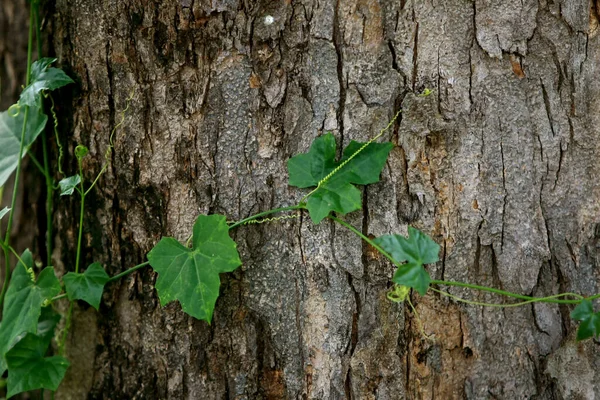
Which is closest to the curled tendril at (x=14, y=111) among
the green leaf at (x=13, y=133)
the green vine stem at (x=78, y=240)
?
the green leaf at (x=13, y=133)

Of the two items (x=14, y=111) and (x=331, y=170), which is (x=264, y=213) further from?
(x=14, y=111)

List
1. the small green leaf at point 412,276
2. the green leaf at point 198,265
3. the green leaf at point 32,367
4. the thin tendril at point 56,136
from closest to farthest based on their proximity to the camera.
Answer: the small green leaf at point 412,276
the green leaf at point 198,265
the green leaf at point 32,367
the thin tendril at point 56,136

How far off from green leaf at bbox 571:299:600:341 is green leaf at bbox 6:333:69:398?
123cm

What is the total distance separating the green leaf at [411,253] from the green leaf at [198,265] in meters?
0.33

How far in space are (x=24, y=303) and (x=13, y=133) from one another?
48 cm

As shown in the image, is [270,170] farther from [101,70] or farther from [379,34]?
[101,70]

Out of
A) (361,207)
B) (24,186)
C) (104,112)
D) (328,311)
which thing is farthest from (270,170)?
(24,186)

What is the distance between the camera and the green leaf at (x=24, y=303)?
4.66ft

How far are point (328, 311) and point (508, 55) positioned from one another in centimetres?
71

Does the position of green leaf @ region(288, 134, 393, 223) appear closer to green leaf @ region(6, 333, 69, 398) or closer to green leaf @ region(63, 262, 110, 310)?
green leaf @ region(63, 262, 110, 310)

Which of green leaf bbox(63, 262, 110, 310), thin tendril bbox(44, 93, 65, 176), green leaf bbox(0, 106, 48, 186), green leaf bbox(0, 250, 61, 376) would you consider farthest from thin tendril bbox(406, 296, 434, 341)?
green leaf bbox(0, 106, 48, 186)

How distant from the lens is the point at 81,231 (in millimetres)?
1542

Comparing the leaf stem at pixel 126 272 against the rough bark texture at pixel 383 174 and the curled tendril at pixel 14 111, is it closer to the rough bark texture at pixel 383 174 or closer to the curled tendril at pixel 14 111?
the rough bark texture at pixel 383 174

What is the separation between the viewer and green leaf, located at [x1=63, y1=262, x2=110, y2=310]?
1.43m
